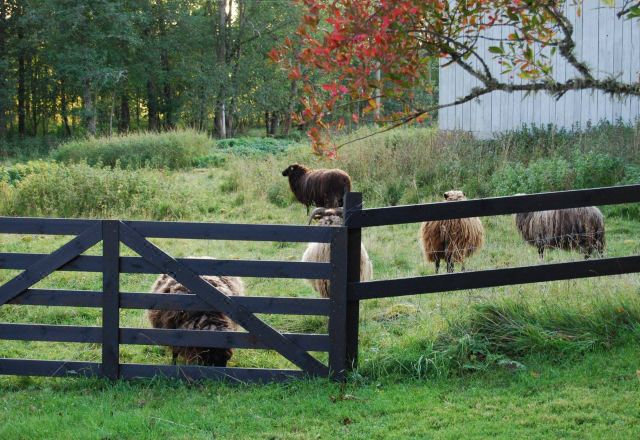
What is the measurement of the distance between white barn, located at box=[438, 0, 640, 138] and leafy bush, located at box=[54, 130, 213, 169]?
9103mm

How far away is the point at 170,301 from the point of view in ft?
19.7

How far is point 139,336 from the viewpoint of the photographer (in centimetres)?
604

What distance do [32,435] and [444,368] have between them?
3.14 metres

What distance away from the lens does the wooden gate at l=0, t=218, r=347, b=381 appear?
5.88 metres

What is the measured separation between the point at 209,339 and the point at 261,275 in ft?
2.28

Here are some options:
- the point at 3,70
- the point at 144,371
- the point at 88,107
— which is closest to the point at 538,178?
the point at 144,371

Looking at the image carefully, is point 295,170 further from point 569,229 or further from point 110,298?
point 110,298

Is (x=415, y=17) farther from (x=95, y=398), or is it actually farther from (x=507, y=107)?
(x=507, y=107)

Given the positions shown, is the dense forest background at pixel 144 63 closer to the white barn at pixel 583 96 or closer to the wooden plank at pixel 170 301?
the white barn at pixel 583 96

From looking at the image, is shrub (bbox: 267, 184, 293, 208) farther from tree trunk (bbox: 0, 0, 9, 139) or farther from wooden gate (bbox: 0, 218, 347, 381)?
tree trunk (bbox: 0, 0, 9, 139)

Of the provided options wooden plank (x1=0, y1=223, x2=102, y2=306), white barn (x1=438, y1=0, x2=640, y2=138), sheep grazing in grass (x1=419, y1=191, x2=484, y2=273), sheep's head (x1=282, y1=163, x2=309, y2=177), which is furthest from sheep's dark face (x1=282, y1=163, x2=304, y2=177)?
wooden plank (x1=0, y1=223, x2=102, y2=306)

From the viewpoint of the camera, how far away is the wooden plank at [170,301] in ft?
19.4

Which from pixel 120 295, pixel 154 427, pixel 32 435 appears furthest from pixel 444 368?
pixel 32 435

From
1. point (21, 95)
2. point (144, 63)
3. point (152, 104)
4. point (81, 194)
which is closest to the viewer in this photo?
point (81, 194)
